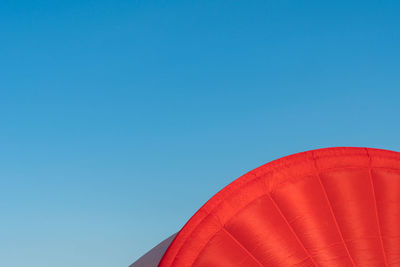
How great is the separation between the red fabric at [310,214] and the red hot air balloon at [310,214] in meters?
0.02

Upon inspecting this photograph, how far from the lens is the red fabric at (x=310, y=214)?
33.8 feet

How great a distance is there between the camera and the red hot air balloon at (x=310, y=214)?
1030 centimetres

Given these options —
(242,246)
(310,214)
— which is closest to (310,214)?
(310,214)

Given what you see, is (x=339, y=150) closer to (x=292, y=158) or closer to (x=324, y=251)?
(x=292, y=158)

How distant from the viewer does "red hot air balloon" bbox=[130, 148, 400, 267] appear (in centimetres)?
1030

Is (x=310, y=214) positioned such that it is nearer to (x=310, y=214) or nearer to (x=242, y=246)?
(x=310, y=214)

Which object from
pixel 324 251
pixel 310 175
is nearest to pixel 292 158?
pixel 310 175

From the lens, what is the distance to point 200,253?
1007 centimetres

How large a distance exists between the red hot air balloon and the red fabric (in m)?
0.02

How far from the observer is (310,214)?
10.6 m

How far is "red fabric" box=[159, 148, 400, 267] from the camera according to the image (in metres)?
10.3

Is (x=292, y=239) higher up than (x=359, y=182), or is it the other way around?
(x=359, y=182)

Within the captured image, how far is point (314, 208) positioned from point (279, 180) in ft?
3.17

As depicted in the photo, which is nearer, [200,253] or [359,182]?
[200,253]
